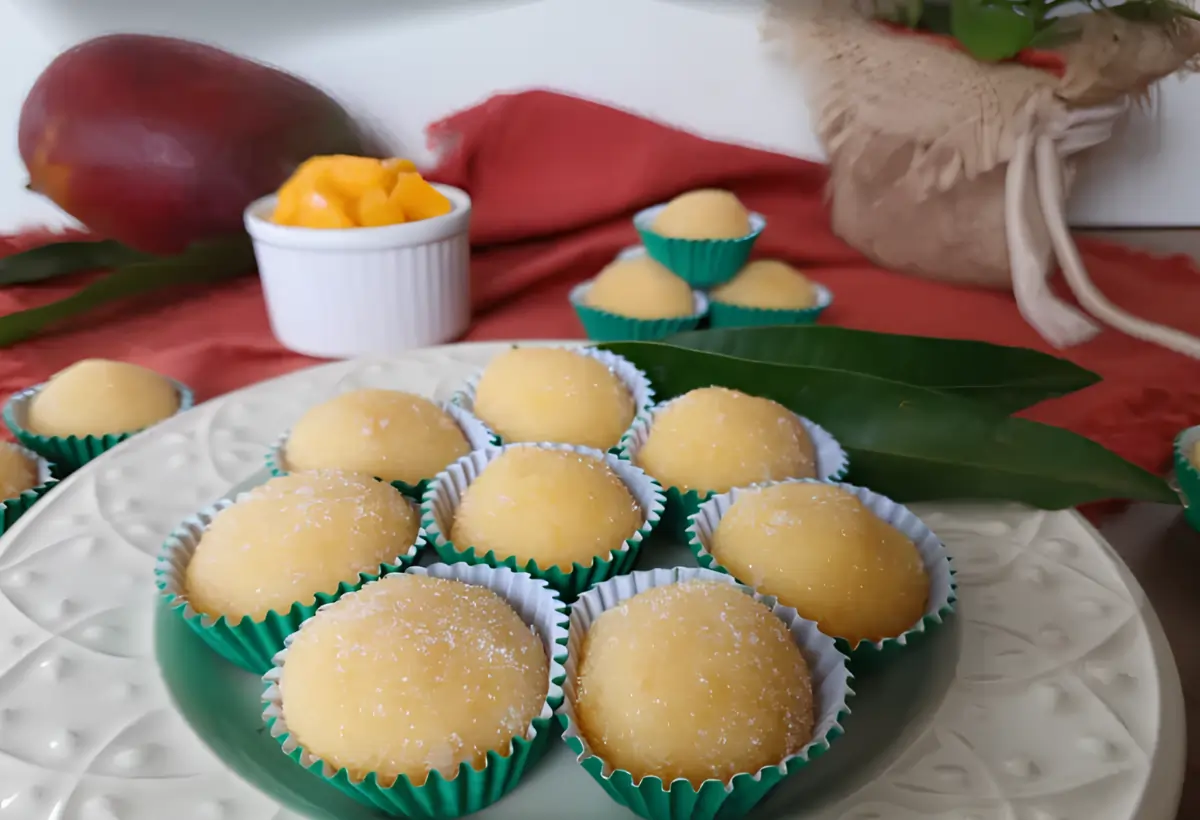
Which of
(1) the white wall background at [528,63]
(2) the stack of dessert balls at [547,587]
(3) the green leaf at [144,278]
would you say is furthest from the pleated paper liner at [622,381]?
(1) the white wall background at [528,63]

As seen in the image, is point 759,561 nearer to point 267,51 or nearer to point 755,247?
point 755,247

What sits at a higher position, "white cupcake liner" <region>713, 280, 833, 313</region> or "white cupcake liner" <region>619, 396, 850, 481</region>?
"white cupcake liner" <region>619, 396, 850, 481</region>

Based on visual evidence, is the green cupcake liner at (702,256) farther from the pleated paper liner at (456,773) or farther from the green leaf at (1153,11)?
the pleated paper liner at (456,773)

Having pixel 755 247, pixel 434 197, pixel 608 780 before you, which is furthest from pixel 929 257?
pixel 608 780

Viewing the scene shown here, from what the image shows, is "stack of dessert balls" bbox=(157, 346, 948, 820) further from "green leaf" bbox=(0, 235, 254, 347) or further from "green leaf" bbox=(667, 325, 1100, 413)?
"green leaf" bbox=(0, 235, 254, 347)

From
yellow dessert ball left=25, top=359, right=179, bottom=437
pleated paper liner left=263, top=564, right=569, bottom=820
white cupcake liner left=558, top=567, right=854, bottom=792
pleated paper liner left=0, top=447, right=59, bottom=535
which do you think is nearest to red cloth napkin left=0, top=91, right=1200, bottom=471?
yellow dessert ball left=25, top=359, right=179, bottom=437

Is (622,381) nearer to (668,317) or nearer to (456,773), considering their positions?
(668,317)
